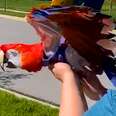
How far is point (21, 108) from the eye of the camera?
5.36m

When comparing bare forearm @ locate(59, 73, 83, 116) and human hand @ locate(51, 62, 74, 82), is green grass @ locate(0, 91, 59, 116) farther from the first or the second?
bare forearm @ locate(59, 73, 83, 116)

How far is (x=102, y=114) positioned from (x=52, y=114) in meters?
3.58

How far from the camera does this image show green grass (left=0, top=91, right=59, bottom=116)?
203 inches

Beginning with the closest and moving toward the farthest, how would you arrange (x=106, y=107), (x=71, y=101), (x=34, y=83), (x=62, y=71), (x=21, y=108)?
(x=106, y=107), (x=71, y=101), (x=62, y=71), (x=21, y=108), (x=34, y=83)

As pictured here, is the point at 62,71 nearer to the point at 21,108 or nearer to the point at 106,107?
the point at 106,107

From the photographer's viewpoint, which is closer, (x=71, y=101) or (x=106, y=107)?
(x=106, y=107)

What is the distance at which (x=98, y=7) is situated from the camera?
211cm

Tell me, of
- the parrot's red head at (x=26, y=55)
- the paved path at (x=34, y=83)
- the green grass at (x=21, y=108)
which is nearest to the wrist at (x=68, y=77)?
the parrot's red head at (x=26, y=55)

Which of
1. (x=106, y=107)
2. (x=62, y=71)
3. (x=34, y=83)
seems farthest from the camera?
(x=34, y=83)

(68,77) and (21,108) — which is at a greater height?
(68,77)

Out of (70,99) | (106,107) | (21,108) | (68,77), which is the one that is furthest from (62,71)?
(21,108)

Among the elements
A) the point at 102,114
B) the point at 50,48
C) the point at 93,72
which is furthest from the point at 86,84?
the point at 102,114

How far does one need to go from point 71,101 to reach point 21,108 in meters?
3.69

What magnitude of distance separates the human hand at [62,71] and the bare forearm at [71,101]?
58 mm
